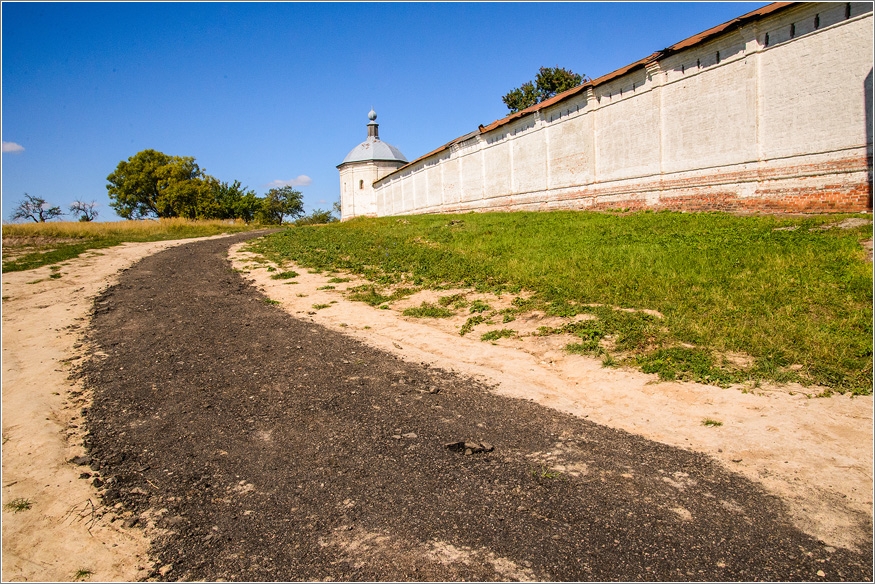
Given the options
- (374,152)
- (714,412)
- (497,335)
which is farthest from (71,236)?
(374,152)

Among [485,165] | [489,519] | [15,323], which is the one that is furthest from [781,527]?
[485,165]

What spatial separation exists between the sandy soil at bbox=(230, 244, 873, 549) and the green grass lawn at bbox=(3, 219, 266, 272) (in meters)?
12.5

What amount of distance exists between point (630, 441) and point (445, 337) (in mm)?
3805

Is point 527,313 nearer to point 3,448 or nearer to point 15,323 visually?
point 3,448

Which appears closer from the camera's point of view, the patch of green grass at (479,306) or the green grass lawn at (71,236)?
the patch of green grass at (479,306)

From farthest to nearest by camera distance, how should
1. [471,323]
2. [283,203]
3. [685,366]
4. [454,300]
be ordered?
[283,203] < [454,300] < [471,323] < [685,366]

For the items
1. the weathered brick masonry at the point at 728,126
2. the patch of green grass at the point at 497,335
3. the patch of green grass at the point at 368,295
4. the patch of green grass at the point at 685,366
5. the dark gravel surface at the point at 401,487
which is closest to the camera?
the dark gravel surface at the point at 401,487

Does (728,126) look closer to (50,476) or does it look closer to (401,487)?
(401,487)

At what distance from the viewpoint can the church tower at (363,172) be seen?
177 ft

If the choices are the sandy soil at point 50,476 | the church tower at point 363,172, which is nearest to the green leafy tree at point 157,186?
the church tower at point 363,172

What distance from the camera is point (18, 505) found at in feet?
13.1

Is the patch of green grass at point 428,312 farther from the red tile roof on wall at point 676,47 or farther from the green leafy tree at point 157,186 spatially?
the green leafy tree at point 157,186

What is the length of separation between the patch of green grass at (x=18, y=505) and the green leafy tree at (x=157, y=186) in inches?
2201

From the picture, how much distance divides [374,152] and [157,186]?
23.0 metres
